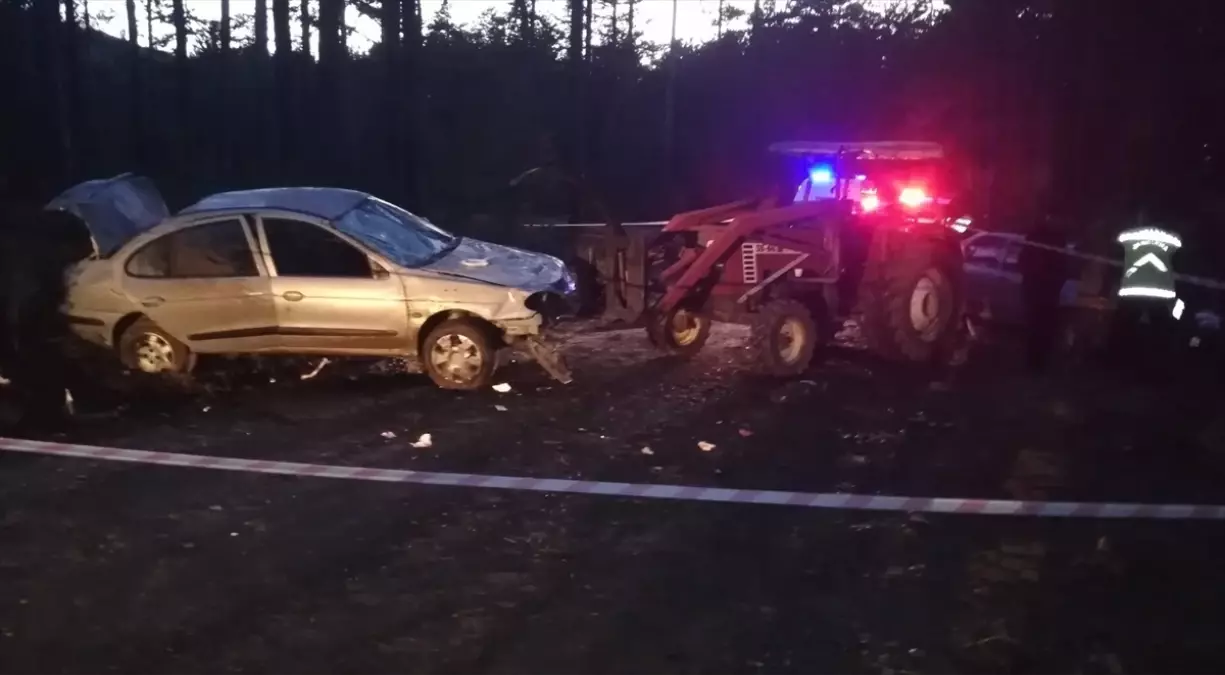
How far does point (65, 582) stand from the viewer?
19.6ft

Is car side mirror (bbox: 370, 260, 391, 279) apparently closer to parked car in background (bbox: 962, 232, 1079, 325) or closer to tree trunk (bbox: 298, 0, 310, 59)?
parked car in background (bbox: 962, 232, 1079, 325)

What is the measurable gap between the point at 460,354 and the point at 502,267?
35.7 inches

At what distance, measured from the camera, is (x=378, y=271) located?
10.2 meters

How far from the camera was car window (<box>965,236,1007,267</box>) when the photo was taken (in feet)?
42.4

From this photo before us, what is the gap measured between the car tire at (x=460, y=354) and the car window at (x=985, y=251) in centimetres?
598

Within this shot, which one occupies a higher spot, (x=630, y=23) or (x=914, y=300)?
(x=630, y=23)

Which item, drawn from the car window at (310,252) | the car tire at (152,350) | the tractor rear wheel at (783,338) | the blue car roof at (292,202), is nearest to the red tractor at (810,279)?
the tractor rear wheel at (783,338)

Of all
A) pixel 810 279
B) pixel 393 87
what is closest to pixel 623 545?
pixel 810 279

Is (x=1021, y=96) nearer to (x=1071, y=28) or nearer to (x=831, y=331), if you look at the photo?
(x=1071, y=28)

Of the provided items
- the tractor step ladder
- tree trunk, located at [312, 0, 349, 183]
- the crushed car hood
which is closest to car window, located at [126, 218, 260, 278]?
the crushed car hood

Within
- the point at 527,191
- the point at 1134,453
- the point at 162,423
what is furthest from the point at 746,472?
the point at 527,191

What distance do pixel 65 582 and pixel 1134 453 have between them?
22.3ft

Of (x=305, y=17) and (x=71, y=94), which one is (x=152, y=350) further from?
(x=305, y=17)

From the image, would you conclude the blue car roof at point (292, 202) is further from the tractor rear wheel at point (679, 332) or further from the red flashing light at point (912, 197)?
the red flashing light at point (912, 197)
